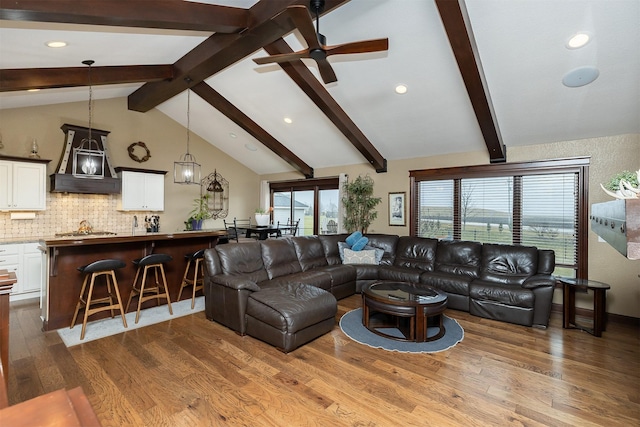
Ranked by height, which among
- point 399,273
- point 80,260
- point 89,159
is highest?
point 89,159

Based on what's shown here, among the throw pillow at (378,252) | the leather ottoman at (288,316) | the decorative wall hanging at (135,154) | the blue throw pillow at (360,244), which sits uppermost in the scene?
the decorative wall hanging at (135,154)

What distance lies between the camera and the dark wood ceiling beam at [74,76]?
12.0 ft

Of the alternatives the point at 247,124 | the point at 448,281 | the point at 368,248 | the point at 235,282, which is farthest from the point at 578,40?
the point at 247,124

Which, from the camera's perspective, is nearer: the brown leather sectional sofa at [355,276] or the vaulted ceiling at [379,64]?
the vaulted ceiling at [379,64]

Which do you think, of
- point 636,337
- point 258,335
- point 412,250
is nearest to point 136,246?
point 258,335

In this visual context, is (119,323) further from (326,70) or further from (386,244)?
(386,244)

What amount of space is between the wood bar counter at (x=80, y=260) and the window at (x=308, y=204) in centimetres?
366

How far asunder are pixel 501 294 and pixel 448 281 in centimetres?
69

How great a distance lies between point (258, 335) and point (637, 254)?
3.20 metres

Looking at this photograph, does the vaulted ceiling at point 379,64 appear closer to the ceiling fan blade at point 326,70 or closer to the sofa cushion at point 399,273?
the ceiling fan blade at point 326,70

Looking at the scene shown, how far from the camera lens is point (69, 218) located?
18.1 ft

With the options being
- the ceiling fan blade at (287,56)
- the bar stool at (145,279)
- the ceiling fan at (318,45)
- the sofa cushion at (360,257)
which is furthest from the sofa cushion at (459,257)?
the bar stool at (145,279)

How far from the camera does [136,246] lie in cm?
427

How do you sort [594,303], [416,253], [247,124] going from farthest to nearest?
[247,124] → [416,253] → [594,303]
